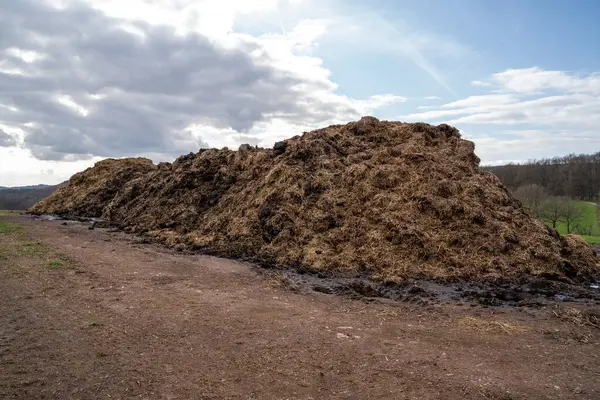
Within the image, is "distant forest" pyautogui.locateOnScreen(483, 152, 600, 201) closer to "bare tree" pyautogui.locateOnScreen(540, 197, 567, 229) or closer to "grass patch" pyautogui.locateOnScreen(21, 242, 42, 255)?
"bare tree" pyautogui.locateOnScreen(540, 197, 567, 229)

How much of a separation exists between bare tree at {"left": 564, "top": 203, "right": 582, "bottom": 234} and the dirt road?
30209mm

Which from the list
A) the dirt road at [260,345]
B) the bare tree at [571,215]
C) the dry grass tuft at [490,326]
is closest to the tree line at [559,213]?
the bare tree at [571,215]

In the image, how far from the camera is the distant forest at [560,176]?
146 ft

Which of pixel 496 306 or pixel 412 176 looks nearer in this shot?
pixel 496 306


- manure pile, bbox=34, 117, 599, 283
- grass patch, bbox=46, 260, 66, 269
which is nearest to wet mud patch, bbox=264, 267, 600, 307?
manure pile, bbox=34, 117, 599, 283

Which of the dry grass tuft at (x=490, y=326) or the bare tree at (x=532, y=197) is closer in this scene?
the dry grass tuft at (x=490, y=326)

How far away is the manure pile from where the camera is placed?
29.8 feet

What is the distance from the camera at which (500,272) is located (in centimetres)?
851

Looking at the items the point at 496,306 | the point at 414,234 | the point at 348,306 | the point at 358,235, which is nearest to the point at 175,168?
the point at 358,235

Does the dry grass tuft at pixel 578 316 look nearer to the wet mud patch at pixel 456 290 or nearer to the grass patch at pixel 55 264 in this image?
the wet mud patch at pixel 456 290

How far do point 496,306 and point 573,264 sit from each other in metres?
3.88

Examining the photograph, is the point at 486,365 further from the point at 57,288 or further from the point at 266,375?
the point at 57,288

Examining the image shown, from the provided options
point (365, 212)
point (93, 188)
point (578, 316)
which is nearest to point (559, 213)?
point (365, 212)

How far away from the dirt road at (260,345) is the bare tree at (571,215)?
30.2 metres
